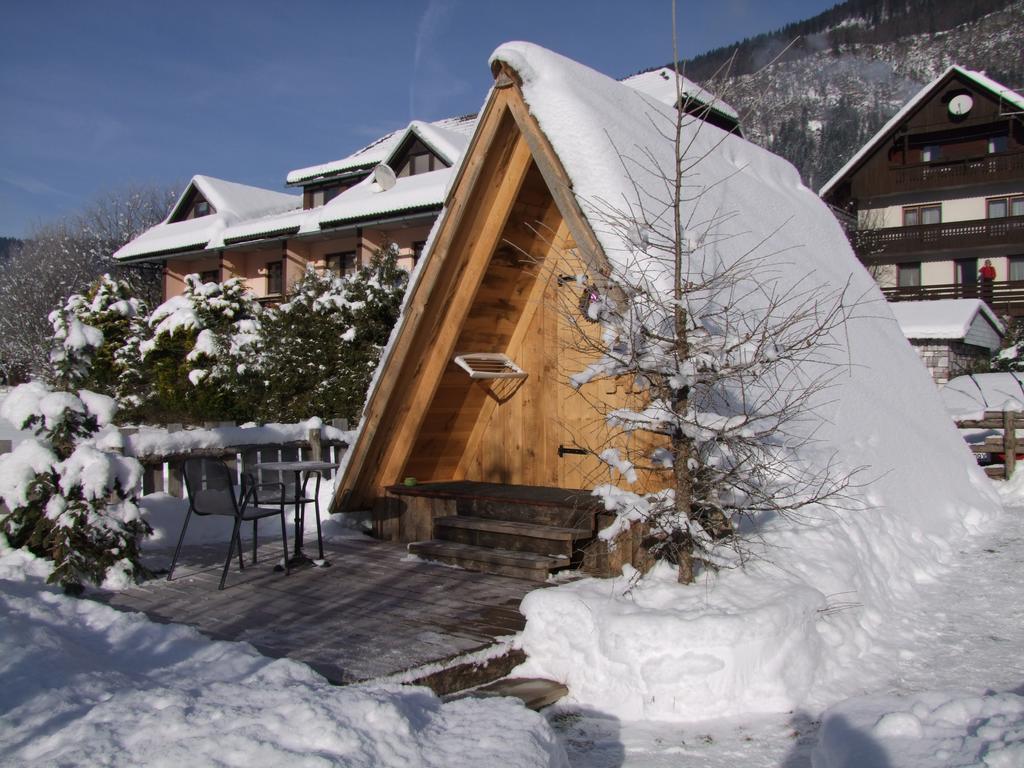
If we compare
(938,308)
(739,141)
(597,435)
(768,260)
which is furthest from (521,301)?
(938,308)

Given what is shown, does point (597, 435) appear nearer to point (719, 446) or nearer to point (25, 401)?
point (719, 446)

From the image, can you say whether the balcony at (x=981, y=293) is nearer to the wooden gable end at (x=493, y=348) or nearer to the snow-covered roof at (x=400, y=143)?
the snow-covered roof at (x=400, y=143)

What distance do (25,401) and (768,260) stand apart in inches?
236

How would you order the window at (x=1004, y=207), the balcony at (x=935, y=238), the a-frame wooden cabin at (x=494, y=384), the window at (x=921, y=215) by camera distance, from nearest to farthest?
the a-frame wooden cabin at (x=494, y=384), the balcony at (x=935, y=238), the window at (x=1004, y=207), the window at (x=921, y=215)

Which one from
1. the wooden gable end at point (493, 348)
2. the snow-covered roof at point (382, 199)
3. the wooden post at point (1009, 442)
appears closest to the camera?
the wooden gable end at point (493, 348)

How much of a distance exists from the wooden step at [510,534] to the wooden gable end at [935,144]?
1143 inches

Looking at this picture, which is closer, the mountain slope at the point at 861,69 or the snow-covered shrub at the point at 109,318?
the snow-covered shrub at the point at 109,318

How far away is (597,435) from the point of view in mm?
6457

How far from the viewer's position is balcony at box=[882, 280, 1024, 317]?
2686 cm

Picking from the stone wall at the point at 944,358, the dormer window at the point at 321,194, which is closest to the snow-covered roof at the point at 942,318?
the stone wall at the point at 944,358

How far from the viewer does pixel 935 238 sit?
29.0m

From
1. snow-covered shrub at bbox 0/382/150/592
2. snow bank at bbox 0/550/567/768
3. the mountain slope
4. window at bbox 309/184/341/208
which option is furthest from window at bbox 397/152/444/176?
the mountain slope

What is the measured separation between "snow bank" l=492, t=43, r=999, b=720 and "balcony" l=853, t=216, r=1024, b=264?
21.9m

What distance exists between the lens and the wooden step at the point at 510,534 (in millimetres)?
5676
